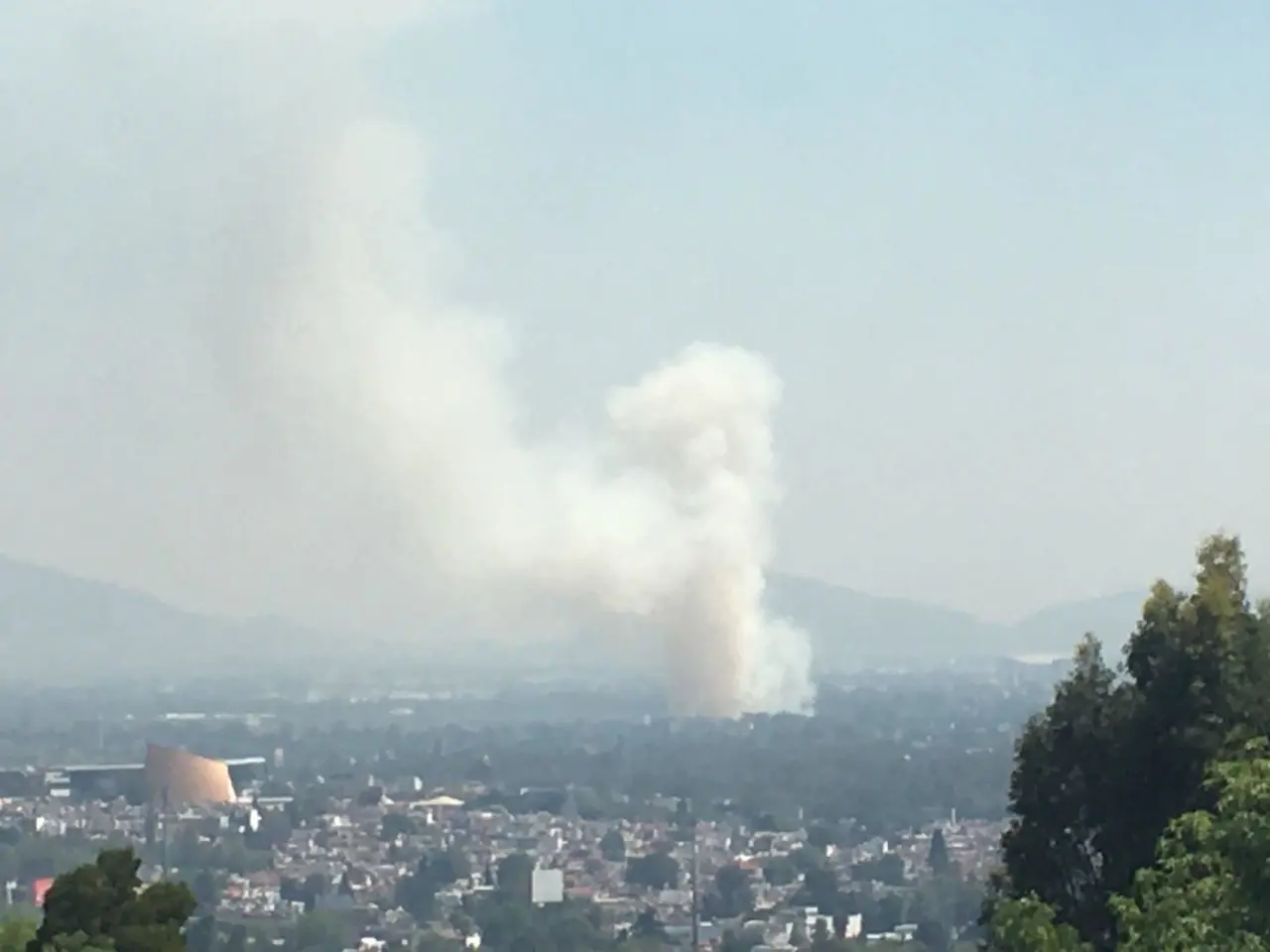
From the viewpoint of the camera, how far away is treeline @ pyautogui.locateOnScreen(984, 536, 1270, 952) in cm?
1248

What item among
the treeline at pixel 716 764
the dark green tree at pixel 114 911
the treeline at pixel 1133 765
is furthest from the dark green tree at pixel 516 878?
the treeline at pixel 1133 765

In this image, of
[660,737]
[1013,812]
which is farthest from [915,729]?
[1013,812]

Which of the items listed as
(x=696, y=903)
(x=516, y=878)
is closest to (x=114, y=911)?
(x=696, y=903)

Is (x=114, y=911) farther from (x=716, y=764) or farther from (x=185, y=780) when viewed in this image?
(x=716, y=764)

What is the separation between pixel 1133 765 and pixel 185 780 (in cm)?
Answer: 7653

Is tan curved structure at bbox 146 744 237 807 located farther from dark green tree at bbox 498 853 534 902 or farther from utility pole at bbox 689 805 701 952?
dark green tree at bbox 498 853 534 902

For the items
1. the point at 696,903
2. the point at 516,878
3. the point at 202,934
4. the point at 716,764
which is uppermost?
the point at 716,764

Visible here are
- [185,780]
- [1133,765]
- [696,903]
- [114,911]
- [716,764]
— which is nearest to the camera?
[1133,765]

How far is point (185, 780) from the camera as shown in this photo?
8881 centimetres

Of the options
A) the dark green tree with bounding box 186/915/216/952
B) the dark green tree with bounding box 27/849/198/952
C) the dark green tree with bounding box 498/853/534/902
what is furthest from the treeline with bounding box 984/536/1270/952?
the dark green tree with bounding box 498/853/534/902

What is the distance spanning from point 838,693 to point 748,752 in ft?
207

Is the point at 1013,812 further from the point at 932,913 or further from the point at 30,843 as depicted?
the point at 30,843

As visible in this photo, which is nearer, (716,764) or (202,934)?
(202,934)

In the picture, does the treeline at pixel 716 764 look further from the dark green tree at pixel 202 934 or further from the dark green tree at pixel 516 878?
the dark green tree at pixel 202 934
